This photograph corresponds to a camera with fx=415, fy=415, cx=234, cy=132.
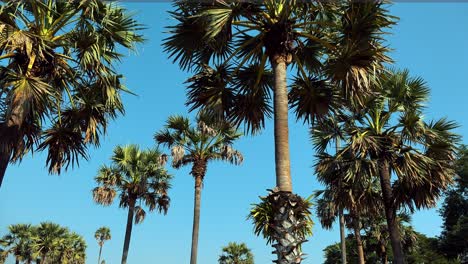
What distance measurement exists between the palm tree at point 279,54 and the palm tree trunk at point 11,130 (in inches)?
119

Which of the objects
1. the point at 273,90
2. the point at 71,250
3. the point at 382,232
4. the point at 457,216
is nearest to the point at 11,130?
the point at 273,90

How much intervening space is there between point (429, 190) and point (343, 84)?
5798mm

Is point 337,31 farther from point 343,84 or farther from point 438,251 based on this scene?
point 438,251

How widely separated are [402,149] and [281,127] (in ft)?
21.8

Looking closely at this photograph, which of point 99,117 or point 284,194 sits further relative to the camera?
point 99,117

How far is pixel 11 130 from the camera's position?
7852 mm

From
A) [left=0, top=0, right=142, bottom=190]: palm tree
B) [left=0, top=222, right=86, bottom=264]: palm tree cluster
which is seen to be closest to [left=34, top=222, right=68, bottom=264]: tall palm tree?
[left=0, top=222, right=86, bottom=264]: palm tree cluster

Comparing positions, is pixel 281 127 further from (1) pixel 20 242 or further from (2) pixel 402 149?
(1) pixel 20 242

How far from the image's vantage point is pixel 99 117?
32.6 ft

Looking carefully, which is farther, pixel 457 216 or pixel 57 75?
pixel 457 216

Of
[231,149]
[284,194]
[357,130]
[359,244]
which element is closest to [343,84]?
[284,194]

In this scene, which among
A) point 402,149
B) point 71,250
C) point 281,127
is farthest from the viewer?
point 71,250

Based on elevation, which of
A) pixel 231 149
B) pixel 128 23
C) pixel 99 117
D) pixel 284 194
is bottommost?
pixel 284 194

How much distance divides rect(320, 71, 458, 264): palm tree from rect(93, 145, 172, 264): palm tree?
1163 cm
